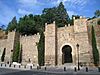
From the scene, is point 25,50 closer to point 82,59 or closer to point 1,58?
point 1,58

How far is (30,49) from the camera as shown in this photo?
95.8 ft

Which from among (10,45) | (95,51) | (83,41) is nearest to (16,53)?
(10,45)

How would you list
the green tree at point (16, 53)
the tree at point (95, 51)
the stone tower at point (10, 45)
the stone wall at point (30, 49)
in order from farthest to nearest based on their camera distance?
the stone tower at point (10, 45), the green tree at point (16, 53), the stone wall at point (30, 49), the tree at point (95, 51)

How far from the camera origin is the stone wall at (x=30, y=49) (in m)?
28.1

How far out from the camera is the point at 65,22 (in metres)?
45.2

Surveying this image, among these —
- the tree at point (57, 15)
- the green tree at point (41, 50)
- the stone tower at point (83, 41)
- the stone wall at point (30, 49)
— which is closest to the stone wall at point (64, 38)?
the stone tower at point (83, 41)

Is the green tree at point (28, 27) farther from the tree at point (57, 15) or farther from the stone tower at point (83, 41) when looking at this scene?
the stone tower at point (83, 41)

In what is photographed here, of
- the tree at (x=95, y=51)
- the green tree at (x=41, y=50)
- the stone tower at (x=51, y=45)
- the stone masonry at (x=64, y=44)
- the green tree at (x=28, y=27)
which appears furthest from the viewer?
the green tree at (x=28, y=27)

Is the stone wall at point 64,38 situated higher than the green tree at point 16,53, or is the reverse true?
the stone wall at point 64,38

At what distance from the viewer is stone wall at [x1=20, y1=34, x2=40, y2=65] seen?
1107 inches

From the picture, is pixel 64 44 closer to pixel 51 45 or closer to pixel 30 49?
pixel 51 45

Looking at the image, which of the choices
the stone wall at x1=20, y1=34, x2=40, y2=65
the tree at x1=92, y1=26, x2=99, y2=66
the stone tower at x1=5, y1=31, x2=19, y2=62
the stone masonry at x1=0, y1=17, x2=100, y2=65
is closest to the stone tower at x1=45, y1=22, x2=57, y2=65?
the stone masonry at x1=0, y1=17, x2=100, y2=65

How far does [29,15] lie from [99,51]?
3056cm

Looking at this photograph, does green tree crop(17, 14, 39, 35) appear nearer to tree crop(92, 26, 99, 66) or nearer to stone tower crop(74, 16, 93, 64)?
stone tower crop(74, 16, 93, 64)
